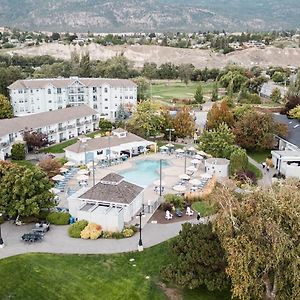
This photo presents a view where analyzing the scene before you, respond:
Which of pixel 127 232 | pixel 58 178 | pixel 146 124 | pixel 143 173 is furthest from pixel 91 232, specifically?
pixel 146 124

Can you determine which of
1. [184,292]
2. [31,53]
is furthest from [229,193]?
[31,53]

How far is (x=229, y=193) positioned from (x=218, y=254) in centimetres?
352

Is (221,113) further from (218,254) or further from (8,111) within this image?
(218,254)

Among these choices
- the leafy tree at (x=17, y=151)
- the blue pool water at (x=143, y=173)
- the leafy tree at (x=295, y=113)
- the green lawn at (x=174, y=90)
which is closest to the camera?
the blue pool water at (x=143, y=173)

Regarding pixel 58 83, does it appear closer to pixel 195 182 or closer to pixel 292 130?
pixel 292 130

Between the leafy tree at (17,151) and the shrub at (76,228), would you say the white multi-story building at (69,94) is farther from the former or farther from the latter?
the shrub at (76,228)

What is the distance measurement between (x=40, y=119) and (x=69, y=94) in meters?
14.7

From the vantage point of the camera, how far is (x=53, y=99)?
233 ft

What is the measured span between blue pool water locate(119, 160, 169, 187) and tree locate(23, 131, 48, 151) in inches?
461

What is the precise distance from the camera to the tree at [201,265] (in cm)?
2466

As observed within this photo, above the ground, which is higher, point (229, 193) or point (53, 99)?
point (229, 193)

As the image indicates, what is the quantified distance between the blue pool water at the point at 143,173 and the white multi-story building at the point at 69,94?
82.7 feet

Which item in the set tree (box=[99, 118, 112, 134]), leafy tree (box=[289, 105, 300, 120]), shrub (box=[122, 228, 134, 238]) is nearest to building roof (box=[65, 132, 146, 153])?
tree (box=[99, 118, 112, 134])

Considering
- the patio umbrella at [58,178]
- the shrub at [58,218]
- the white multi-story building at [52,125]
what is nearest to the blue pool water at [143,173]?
the patio umbrella at [58,178]
